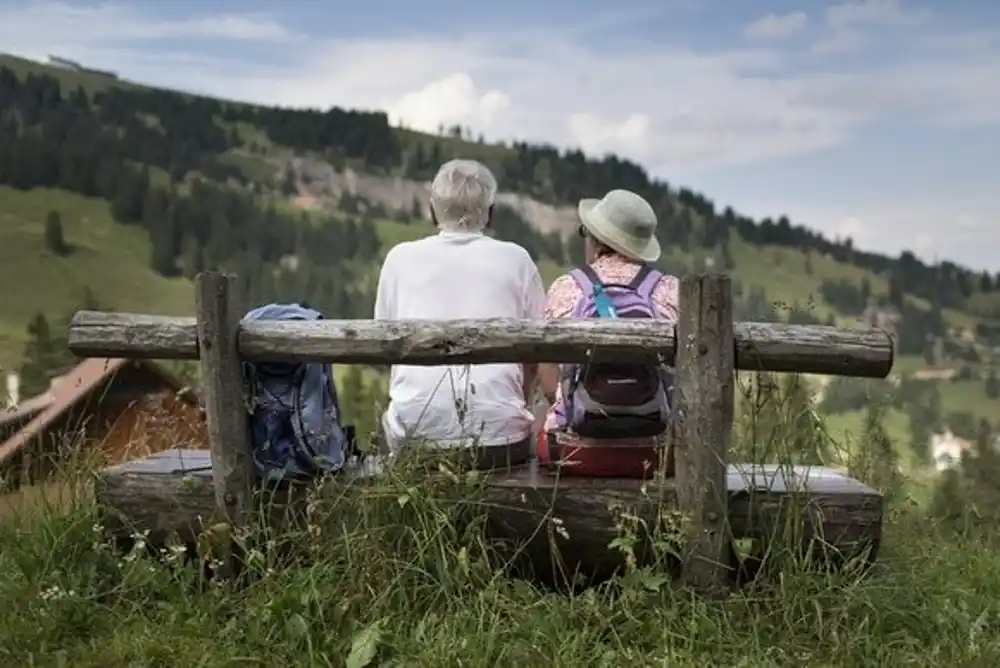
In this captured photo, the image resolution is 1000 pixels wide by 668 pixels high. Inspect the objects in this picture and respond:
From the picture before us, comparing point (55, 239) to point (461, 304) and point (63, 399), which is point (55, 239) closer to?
point (63, 399)

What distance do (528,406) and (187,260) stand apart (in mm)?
84706

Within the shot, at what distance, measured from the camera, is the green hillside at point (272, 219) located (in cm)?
7988

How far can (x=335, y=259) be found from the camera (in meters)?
105

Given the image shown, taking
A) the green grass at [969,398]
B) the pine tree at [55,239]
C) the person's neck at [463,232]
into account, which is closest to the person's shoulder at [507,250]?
the person's neck at [463,232]

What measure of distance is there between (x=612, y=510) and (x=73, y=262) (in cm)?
8099

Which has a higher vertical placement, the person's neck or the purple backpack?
the person's neck

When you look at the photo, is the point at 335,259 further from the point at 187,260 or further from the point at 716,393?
the point at 716,393

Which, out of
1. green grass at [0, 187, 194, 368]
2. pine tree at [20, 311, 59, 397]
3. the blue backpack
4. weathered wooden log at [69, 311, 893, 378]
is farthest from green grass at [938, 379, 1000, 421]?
the blue backpack

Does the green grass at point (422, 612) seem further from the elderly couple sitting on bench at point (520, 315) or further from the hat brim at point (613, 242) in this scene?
the hat brim at point (613, 242)

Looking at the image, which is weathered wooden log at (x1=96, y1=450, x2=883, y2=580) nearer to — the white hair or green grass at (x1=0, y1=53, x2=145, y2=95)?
the white hair

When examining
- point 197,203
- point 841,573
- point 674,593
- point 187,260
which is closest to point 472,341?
point 674,593

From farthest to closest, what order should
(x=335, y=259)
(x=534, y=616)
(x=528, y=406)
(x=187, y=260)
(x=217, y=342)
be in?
(x=335, y=259), (x=187, y=260), (x=528, y=406), (x=217, y=342), (x=534, y=616)

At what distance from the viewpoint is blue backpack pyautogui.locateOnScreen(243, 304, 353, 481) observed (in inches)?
157

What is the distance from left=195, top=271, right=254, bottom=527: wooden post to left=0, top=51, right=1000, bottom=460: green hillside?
41837 millimetres
